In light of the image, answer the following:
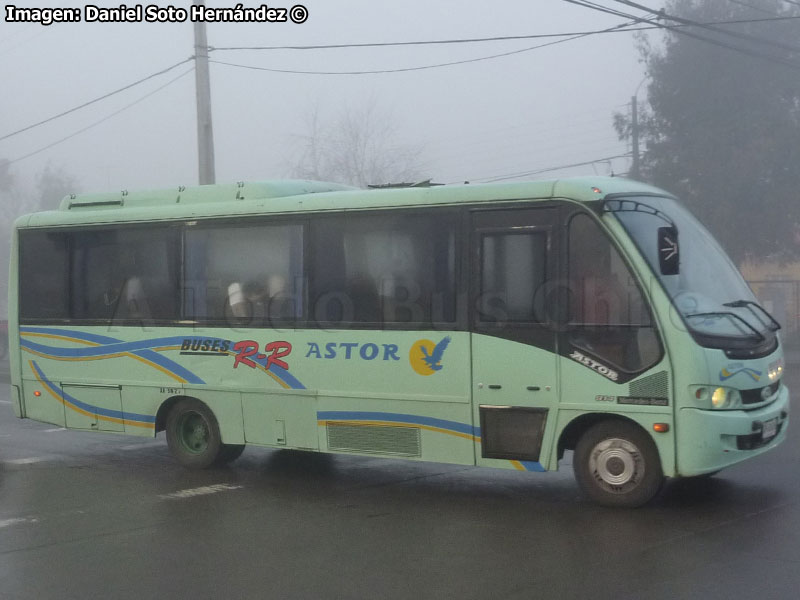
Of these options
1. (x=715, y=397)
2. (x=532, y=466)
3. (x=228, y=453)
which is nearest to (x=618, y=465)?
(x=532, y=466)

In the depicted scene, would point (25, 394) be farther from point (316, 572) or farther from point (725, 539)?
point (725, 539)

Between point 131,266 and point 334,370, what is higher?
point 131,266

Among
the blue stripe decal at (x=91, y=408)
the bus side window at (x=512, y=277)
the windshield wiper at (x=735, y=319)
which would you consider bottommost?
the blue stripe decal at (x=91, y=408)

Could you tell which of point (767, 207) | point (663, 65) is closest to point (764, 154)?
point (767, 207)

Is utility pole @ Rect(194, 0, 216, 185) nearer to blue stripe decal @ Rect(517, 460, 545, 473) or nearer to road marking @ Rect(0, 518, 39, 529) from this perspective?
road marking @ Rect(0, 518, 39, 529)

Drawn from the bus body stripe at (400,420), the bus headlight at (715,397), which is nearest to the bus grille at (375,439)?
the bus body stripe at (400,420)

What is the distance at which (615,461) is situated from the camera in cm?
849

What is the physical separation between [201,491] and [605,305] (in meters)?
4.15

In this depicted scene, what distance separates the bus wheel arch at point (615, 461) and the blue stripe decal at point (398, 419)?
0.84 meters

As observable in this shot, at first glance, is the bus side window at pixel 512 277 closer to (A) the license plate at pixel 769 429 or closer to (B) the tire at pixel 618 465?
(B) the tire at pixel 618 465

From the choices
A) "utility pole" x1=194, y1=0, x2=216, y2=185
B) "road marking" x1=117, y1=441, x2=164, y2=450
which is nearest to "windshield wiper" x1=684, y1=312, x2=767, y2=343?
"road marking" x1=117, y1=441, x2=164, y2=450

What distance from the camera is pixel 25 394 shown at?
12211mm

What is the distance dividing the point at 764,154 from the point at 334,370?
94.4 ft

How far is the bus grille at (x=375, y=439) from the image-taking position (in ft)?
30.9
